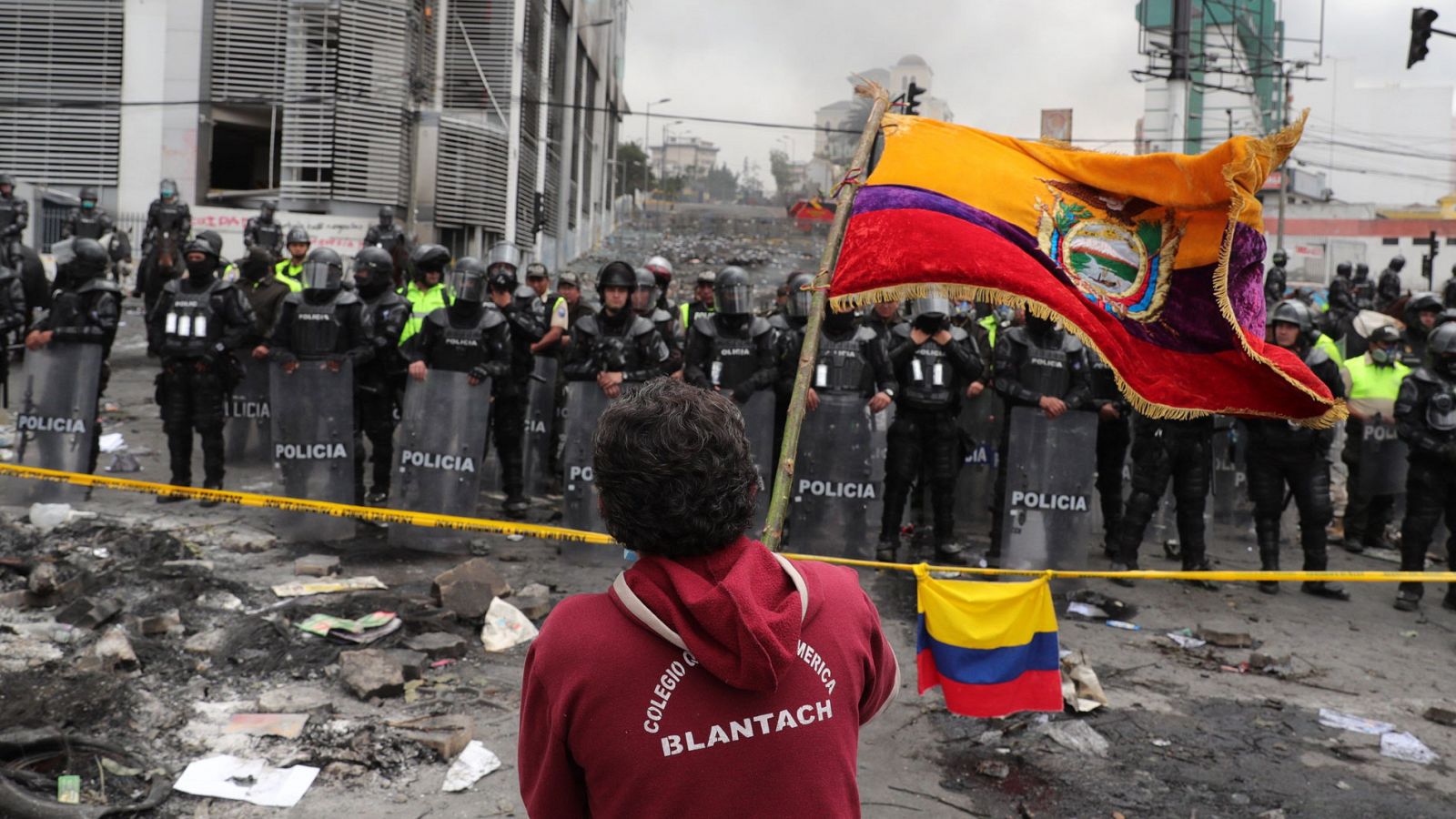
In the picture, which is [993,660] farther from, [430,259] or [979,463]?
[430,259]

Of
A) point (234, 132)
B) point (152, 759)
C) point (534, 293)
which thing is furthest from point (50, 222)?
point (152, 759)

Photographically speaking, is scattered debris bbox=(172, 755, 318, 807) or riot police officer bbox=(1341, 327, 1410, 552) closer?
scattered debris bbox=(172, 755, 318, 807)

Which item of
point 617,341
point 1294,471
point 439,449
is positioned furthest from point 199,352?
point 1294,471

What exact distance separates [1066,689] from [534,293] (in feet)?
23.0

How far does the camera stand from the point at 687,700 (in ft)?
5.87

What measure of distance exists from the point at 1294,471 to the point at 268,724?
6.91m

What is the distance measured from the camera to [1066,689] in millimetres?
5773

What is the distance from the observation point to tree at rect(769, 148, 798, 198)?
99875mm

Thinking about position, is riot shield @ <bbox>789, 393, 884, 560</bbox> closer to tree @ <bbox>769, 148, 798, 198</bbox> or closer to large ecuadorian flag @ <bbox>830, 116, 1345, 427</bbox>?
large ecuadorian flag @ <bbox>830, 116, 1345, 427</bbox>

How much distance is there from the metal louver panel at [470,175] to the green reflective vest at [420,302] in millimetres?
14113

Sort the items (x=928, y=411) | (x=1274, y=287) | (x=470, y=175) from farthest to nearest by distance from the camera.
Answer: (x=470, y=175) → (x=1274, y=287) → (x=928, y=411)

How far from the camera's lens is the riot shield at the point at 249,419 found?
1035 centimetres

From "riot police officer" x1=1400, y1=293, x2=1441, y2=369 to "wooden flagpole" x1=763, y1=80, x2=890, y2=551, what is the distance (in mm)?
8008

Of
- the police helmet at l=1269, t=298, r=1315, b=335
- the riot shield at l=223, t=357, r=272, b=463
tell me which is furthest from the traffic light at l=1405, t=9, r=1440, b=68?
the riot shield at l=223, t=357, r=272, b=463
